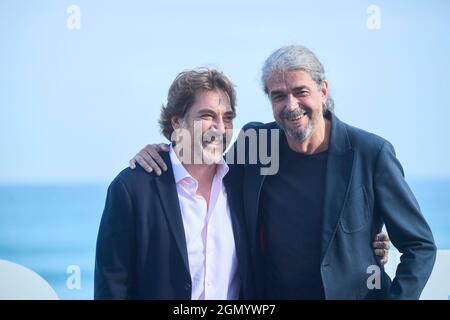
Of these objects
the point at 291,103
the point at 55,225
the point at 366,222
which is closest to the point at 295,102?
the point at 291,103

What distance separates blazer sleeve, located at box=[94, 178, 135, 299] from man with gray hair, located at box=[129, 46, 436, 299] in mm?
184

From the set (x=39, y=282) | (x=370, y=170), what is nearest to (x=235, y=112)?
(x=370, y=170)

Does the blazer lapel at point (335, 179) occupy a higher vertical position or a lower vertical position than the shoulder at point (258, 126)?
lower

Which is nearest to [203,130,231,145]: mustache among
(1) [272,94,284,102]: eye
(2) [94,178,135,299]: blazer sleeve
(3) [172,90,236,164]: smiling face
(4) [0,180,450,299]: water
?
(3) [172,90,236,164]: smiling face

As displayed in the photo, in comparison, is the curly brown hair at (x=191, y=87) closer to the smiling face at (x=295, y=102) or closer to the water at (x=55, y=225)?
the smiling face at (x=295, y=102)

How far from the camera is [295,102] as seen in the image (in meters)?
2.22

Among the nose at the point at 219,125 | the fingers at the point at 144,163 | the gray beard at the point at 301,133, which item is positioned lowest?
the fingers at the point at 144,163

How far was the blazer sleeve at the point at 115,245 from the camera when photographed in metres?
2.11

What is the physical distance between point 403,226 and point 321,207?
27 centimetres

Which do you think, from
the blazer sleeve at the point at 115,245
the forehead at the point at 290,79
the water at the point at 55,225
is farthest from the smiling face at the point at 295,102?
the water at the point at 55,225

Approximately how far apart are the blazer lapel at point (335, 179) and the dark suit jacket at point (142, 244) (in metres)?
Answer: 0.47

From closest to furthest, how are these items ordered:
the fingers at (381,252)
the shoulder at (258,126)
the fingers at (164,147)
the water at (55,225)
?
the fingers at (381,252) < the fingers at (164,147) < the shoulder at (258,126) < the water at (55,225)

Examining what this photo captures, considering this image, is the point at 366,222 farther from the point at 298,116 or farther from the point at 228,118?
the point at 228,118
